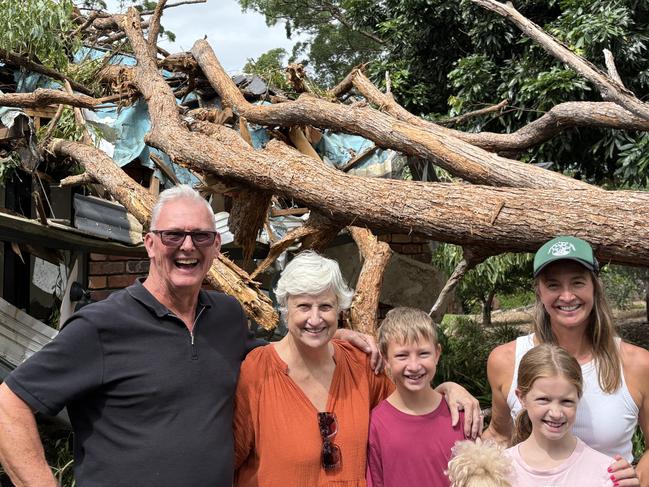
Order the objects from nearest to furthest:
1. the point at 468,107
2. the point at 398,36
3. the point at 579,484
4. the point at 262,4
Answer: the point at 579,484 → the point at 468,107 → the point at 398,36 → the point at 262,4

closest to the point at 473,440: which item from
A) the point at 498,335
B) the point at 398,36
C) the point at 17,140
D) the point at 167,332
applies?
the point at 167,332

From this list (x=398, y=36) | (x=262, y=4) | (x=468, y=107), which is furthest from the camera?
(x=262, y=4)

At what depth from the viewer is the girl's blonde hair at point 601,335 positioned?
7.39 ft

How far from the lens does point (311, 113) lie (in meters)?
5.02

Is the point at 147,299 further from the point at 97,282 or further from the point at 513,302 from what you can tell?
the point at 513,302

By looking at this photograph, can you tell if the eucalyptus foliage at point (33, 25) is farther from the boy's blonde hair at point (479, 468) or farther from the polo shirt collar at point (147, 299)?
the boy's blonde hair at point (479, 468)

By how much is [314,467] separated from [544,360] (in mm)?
807

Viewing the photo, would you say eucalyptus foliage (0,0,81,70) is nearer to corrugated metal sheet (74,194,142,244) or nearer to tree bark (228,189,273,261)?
corrugated metal sheet (74,194,142,244)

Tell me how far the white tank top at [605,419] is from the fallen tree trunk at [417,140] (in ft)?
3.23

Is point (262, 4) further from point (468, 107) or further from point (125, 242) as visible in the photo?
point (125, 242)

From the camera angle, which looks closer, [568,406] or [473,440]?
[568,406]

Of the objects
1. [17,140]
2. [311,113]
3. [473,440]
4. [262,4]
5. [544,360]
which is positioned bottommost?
[473,440]

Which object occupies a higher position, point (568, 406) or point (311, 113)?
point (311, 113)

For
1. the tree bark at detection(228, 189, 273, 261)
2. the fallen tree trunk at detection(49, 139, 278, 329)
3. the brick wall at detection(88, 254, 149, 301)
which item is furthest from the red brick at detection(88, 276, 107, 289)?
the tree bark at detection(228, 189, 273, 261)
